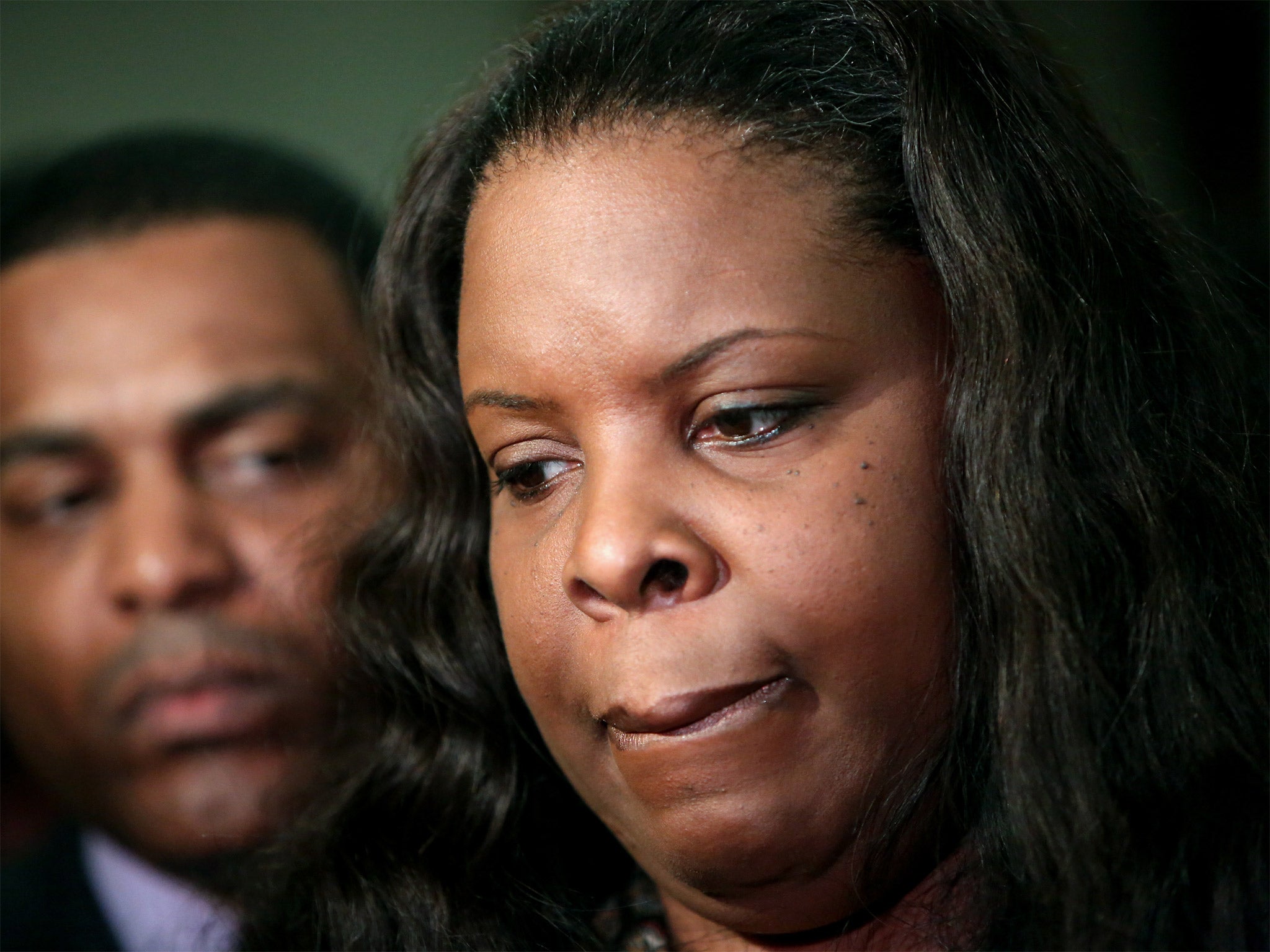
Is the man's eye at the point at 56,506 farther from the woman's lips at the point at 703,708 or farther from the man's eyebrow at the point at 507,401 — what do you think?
the woman's lips at the point at 703,708

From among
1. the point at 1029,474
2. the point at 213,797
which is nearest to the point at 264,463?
the point at 213,797

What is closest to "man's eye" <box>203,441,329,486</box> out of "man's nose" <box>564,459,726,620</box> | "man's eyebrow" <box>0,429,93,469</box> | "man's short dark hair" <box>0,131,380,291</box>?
"man's eyebrow" <box>0,429,93,469</box>

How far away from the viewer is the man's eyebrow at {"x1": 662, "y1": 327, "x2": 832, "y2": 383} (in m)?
1.04

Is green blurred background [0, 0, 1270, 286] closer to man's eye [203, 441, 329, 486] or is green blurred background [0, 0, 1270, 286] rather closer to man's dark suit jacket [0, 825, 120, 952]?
man's eye [203, 441, 329, 486]

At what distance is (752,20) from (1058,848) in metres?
0.81

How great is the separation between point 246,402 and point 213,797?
0.57m

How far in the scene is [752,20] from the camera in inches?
48.3

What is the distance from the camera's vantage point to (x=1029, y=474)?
3.57ft

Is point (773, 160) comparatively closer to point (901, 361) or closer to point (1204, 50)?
point (901, 361)

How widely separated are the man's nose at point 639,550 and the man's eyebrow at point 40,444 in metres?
1.06

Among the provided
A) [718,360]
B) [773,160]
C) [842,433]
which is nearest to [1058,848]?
[842,433]

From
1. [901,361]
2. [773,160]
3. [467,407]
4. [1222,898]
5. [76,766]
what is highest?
[773,160]

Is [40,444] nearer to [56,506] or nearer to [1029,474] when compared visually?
[56,506]

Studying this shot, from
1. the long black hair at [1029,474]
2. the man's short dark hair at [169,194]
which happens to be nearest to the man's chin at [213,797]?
the long black hair at [1029,474]
